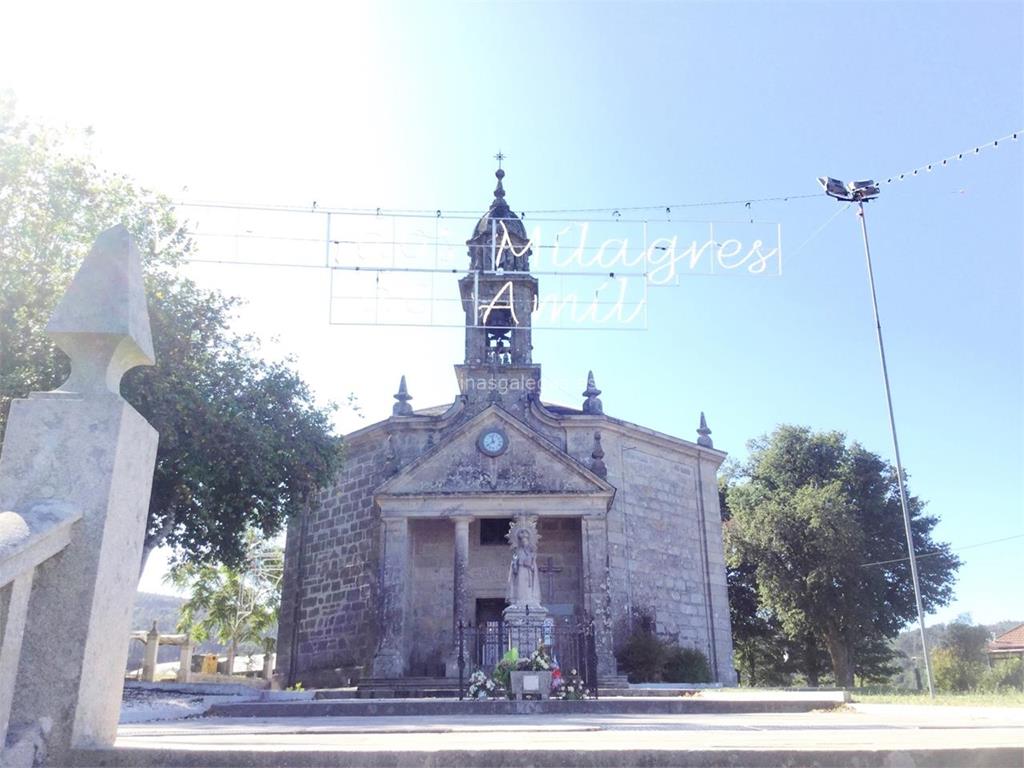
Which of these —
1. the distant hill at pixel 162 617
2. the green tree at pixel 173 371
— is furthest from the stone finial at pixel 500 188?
the distant hill at pixel 162 617

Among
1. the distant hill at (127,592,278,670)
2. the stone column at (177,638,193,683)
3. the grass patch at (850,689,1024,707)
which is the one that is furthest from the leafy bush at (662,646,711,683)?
the distant hill at (127,592,278,670)

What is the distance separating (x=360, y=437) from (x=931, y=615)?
1015 inches

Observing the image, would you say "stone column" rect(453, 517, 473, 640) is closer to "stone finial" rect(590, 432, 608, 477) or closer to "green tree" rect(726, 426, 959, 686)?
"stone finial" rect(590, 432, 608, 477)

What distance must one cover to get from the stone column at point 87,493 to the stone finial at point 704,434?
24.6 metres

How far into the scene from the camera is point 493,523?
76.7ft

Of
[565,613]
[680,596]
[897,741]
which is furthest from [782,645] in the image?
[897,741]

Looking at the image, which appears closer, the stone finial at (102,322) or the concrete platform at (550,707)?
the stone finial at (102,322)

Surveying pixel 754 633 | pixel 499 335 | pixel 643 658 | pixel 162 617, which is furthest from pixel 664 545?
pixel 162 617

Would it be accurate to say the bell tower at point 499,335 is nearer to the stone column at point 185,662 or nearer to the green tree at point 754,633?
the stone column at point 185,662

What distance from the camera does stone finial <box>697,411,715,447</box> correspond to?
27406 mm

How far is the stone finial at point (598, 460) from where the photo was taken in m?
22.8

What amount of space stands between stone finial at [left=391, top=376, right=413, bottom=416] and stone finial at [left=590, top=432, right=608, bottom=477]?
532 centimetres

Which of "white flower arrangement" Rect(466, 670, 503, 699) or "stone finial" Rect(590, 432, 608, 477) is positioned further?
"stone finial" Rect(590, 432, 608, 477)

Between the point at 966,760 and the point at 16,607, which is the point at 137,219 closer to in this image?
the point at 16,607
